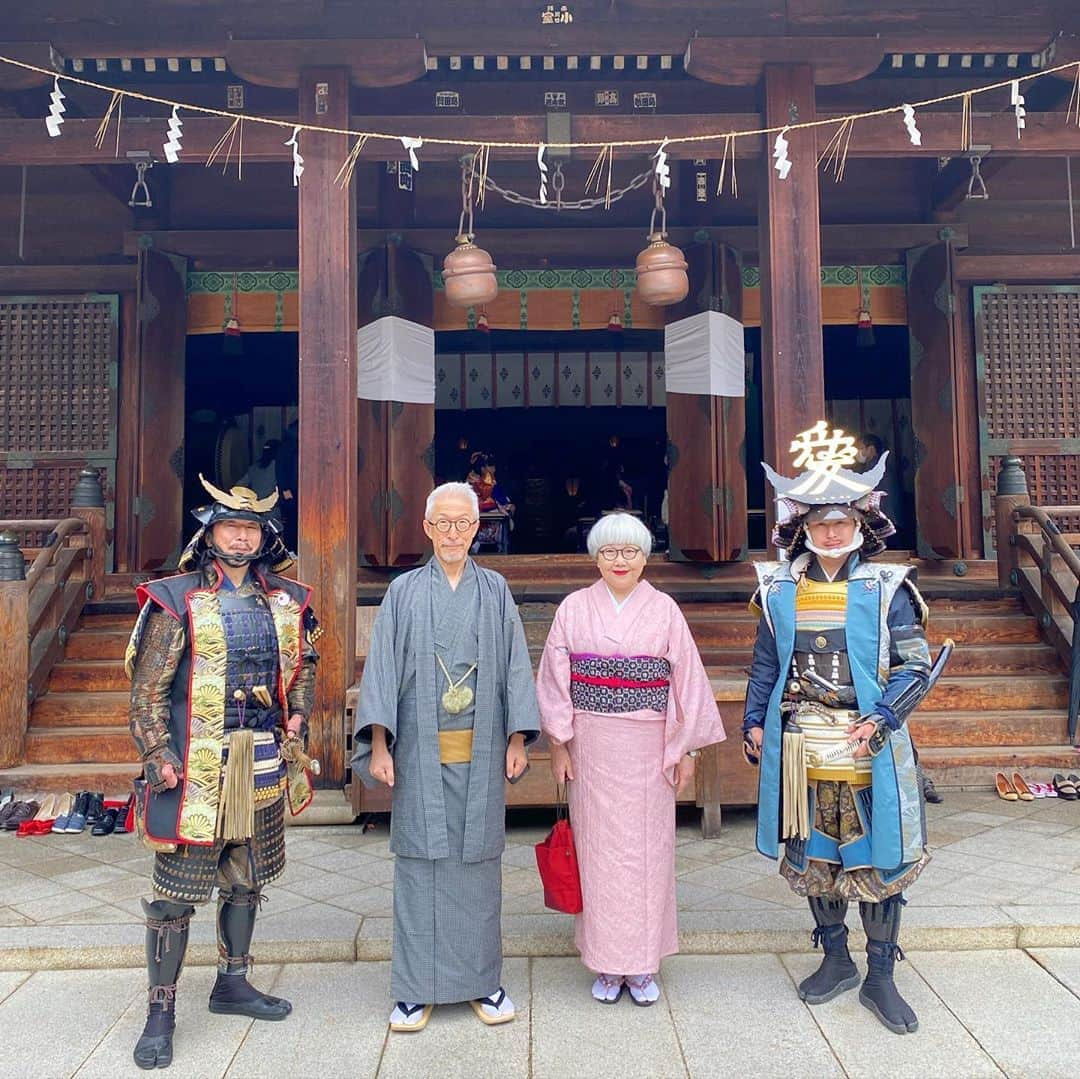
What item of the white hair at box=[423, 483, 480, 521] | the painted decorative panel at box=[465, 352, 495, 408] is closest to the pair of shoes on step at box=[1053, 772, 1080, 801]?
the white hair at box=[423, 483, 480, 521]

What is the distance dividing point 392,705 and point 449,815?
0.44 m

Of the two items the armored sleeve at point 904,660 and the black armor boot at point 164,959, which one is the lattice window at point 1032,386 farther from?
the black armor boot at point 164,959

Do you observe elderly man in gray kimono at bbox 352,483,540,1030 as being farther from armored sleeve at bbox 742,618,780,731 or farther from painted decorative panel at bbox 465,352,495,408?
painted decorative panel at bbox 465,352,495,408

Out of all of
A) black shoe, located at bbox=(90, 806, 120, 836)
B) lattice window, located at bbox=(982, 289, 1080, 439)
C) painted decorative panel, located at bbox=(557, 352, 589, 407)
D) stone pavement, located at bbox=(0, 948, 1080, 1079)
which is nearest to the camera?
stone pavement, located at bbox=(0, 948, 1080, 1079)

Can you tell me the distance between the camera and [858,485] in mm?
3279

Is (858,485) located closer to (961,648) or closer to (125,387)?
(961,648)

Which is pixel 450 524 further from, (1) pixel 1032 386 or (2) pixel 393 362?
(1) pixel 1032 386

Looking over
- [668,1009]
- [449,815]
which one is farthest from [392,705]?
[668,1009]

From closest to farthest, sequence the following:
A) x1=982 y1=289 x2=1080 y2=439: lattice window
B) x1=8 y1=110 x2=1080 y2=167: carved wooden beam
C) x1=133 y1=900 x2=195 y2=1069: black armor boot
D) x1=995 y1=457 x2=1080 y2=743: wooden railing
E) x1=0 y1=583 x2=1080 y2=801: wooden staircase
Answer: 1. x1=133 y1=900 x2=195 y2=1069: black armor boot
2. x1=0 y1=583 x2=1080 y2=801: wooden staircase
3. x1=8 y1=110 x2=1080 y2=167: carved wooden beam
4. x1=995 y1=457 x2=1080 y2=743: wooden railing
5. x1=982 y1=289 x2=1080 y2=439: lattice window

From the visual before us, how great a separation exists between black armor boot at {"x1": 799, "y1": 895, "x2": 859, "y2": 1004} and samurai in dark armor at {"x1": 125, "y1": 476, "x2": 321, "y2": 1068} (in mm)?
1931

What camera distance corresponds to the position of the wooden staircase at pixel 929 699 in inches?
231

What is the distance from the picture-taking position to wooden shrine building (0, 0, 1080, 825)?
5887 millimetres

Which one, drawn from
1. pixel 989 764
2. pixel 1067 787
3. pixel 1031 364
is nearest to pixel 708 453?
pixel 1031 364

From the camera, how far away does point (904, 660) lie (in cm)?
321
